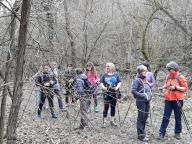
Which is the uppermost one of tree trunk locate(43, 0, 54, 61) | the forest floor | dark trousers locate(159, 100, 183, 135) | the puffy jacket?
tree trunk locate(43, 0, 54, 61)

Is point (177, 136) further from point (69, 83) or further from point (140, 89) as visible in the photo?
point (69, 83)

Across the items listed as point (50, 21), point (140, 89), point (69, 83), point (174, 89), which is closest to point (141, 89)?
point (140, 89)

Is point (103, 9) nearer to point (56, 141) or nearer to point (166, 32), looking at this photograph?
point (166, 32)

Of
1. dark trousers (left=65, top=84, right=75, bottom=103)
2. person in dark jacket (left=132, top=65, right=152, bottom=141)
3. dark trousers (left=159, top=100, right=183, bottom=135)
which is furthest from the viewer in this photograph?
dark trousers (left=159, top=100, right=183, bottom=135)

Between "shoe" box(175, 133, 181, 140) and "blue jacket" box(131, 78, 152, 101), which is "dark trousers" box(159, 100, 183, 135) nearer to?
"shoe" box(175, 133, 181, 140)

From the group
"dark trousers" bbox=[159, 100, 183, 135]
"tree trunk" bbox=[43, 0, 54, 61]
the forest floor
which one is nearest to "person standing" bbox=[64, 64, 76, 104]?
"tree trunk" bbox=[43, 0, 54, 61]

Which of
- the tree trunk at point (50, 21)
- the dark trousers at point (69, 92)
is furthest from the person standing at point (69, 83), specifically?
the tree trunk at point (50, 21)

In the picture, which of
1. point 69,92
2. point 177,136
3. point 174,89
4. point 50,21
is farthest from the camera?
point 177,136

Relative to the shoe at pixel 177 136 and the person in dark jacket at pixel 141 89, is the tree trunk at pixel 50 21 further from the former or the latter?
the shoe at pixel 177 136

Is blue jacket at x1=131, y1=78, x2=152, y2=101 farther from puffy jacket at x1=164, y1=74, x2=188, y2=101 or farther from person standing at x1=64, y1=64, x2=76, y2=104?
person standing at x1=64, y1=64, x2=76, y2=104

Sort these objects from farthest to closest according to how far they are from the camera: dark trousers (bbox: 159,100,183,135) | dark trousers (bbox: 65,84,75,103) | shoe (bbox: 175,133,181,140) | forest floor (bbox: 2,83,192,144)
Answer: shoe (bbox: 175,133,181,140) → forest floor (bbox: 2,83,192,144) → dark trousers (bbox: 159,100,183,135) → dark trousers (bbox: 65,84,75,103)

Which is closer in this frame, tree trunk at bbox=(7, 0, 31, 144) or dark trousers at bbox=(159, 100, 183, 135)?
tree trunk at bbox=(7, 0, 31, 144)

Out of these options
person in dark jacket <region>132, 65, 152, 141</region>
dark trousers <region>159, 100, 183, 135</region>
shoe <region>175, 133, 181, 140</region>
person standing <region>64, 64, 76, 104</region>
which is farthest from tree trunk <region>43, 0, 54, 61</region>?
shoe <region>175, 133, 181, 140</region>

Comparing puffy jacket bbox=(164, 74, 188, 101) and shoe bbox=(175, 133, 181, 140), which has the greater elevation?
puffy jacket bbox=(164, 74, 188, 101)
